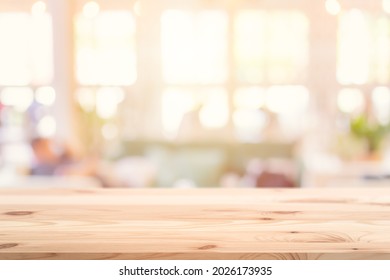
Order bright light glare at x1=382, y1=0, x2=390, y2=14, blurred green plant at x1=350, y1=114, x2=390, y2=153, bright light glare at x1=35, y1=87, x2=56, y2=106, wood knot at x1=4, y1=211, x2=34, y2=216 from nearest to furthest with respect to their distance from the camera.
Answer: wood knot at x1=4, y1=211, x2=34, y2=216, blurred green plant at x1=350, y1=114, x2=390, y2=153, bright light glare at x1=382, y1=0, x2=390, y2=14, bright light glare at x1=35, y1=87, x2=56, y2=106

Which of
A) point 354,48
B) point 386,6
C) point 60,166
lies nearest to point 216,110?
point 354,48

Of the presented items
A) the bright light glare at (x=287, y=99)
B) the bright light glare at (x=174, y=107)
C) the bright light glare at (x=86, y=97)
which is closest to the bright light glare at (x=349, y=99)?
the bright light glare at (x=287, y=99)

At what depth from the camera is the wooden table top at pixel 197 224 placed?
2.73 feet

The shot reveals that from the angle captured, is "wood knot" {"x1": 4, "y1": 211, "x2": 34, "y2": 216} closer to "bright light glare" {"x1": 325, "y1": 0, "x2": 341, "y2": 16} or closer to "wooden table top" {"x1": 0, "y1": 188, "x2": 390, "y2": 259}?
"wooden table top" {"x1": 0, "y1": 188, "x2": 390, "y2": 259}

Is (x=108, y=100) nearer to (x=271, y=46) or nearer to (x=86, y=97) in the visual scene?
(x=86, y=97)

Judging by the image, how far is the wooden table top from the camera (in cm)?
83

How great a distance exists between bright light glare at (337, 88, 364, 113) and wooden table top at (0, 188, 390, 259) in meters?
6.50

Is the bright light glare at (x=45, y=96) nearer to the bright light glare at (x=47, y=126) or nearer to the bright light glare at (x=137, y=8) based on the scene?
the bright light glare at (x=47, y=126)

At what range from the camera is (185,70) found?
307 inches

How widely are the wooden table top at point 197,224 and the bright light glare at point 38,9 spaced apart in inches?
270

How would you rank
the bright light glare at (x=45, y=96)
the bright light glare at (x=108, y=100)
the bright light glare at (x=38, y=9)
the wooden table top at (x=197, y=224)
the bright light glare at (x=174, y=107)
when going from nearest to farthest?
the wooden table top at (x=197, y=224)
the bright light glare at (x=38, y=9)
the bright light glare at (x=45, y=96)
the bright light glare at (x=108, y=100)
the bright light glare at (x=174, y=107)

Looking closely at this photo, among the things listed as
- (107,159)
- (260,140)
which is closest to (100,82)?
(107,159)

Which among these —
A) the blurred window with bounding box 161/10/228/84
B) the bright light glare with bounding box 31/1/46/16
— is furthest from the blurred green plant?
the bright light glare with bounding box 31/1/46/16

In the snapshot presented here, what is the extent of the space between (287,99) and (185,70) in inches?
55.9
